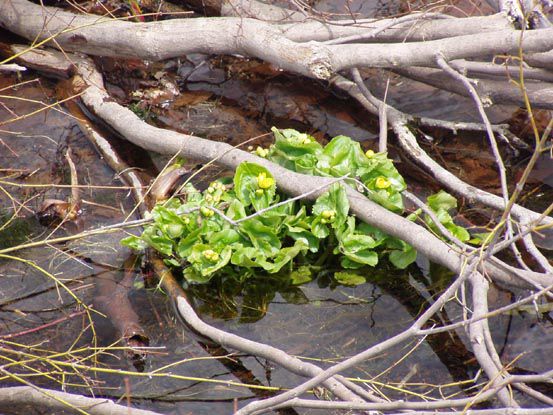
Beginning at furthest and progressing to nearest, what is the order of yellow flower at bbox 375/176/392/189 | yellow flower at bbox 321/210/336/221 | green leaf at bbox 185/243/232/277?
1. yellow flower at bbox 375/176/392/189
2. yellow flower at bbox 321/210/336/221
3. green leaf at bbox 185/243/232/277

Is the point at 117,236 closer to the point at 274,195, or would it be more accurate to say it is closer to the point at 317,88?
the point at 274,195

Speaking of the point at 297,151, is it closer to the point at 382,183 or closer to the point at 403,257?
the point at 382,183

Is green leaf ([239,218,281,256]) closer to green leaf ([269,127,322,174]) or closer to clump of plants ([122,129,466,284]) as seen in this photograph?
clump of plants ([122,129,466,284])

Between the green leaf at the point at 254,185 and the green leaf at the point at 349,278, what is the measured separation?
0.58 metres

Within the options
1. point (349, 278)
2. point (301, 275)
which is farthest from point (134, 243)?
point (349, 278)

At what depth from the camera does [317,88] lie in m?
5.91

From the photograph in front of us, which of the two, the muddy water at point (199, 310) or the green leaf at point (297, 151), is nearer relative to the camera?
A: the muddy water at point (199, 310)

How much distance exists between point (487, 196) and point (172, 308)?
1881 millimetres

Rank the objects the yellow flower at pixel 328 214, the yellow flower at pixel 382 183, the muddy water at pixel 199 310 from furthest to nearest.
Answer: the yellow flower at pixel 382 183, the yellow flower at pixel 328 214, the muddy water at pixel 199 310

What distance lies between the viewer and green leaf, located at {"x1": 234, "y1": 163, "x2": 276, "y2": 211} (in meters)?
4.09

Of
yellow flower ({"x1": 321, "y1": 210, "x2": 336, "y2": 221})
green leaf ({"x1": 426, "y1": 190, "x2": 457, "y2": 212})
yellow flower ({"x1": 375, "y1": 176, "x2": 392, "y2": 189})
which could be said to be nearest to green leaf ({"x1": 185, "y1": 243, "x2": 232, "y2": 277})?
yellow flower ({"x1": 321, "y1": 210, "x2": 336, "y2": 221})

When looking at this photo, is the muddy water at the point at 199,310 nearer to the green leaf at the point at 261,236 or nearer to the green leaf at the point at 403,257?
the green leaf at the point at 403,257

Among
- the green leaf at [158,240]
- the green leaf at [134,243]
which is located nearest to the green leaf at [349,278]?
the green leaf at [158,240]

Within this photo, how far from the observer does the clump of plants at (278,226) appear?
3984 mm
